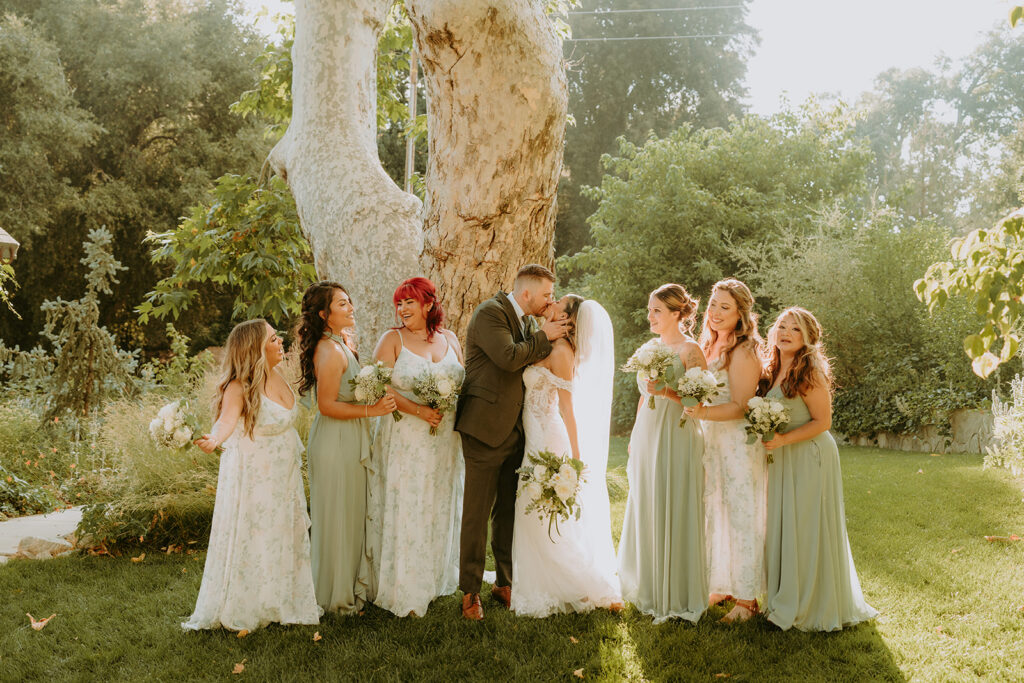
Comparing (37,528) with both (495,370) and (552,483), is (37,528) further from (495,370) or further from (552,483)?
(552,483)

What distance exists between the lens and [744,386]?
4.80 meters

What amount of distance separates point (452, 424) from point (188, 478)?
3125 millimetres

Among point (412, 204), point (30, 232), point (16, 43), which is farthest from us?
point (30, 232)

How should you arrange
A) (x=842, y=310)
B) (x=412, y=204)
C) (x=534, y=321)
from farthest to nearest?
(x=842, y=310), (x=412, y=204), (x=534, y=321)

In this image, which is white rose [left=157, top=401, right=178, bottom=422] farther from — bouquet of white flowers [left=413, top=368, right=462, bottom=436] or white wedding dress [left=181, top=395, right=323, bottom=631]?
bouquet of white flowers [left=413, top=368, right=462, bottom=436]

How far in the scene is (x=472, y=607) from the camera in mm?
4852

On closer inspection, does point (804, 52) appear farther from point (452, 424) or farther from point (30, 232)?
point (452, 424)

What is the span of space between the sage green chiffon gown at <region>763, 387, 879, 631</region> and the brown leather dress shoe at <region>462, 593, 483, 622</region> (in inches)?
68.2

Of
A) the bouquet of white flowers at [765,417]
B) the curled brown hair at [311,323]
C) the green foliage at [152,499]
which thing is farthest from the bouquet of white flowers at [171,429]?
the bouquet of white flowers at [765,417]

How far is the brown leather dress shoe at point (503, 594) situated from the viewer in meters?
5.14

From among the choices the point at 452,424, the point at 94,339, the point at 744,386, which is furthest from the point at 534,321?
the point at 94,339

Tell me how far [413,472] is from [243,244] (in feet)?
16.9

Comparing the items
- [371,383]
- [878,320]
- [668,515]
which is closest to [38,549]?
[371,383]

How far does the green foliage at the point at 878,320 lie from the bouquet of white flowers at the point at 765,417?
930cm
